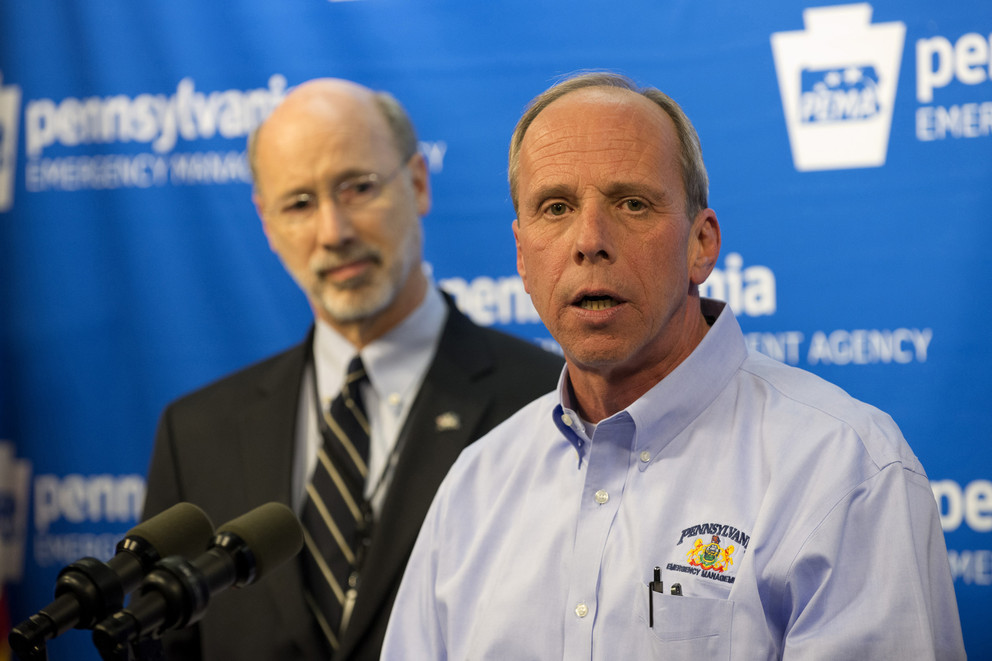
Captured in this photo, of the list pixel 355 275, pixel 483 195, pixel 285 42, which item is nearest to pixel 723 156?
pixel 483 195

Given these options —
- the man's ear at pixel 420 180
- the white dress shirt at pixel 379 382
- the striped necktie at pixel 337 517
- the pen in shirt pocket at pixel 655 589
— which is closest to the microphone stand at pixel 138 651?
the pen in shirt pocket at pixel 655 589

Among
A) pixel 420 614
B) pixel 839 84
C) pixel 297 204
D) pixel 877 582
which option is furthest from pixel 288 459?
pixel 839 84

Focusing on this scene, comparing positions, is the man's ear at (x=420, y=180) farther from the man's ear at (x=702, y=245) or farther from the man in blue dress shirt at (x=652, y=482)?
the man's ear at (x=702, y=245)

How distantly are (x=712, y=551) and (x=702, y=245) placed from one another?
0.58m

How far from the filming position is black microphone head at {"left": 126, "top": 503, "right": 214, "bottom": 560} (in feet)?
4.66

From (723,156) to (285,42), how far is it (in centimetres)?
147

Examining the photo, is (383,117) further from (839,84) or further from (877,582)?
(877,582)

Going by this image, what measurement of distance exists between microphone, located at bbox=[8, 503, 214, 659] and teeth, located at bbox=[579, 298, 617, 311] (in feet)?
2.32

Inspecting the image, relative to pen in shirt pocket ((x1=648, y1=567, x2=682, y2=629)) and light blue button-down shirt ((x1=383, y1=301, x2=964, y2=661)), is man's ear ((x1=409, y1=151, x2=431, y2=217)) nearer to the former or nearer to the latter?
light blue button-down shirt ((x1=383, y1=301, x2=964, y2=661))

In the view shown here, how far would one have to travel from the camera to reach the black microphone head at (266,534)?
4.64 ft

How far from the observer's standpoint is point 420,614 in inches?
74.0

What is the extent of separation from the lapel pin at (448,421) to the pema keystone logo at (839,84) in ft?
4.15

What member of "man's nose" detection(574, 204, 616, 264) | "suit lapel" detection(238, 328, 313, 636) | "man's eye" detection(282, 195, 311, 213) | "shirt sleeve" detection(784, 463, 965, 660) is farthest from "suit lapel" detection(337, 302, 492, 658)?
"shirt sleeve" detection(784, 463, 965, 660)

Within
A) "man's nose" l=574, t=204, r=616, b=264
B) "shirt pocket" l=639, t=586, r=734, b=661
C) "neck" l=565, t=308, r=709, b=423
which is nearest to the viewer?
"shirt pocket" l=639, t=586, r=734, b=661
